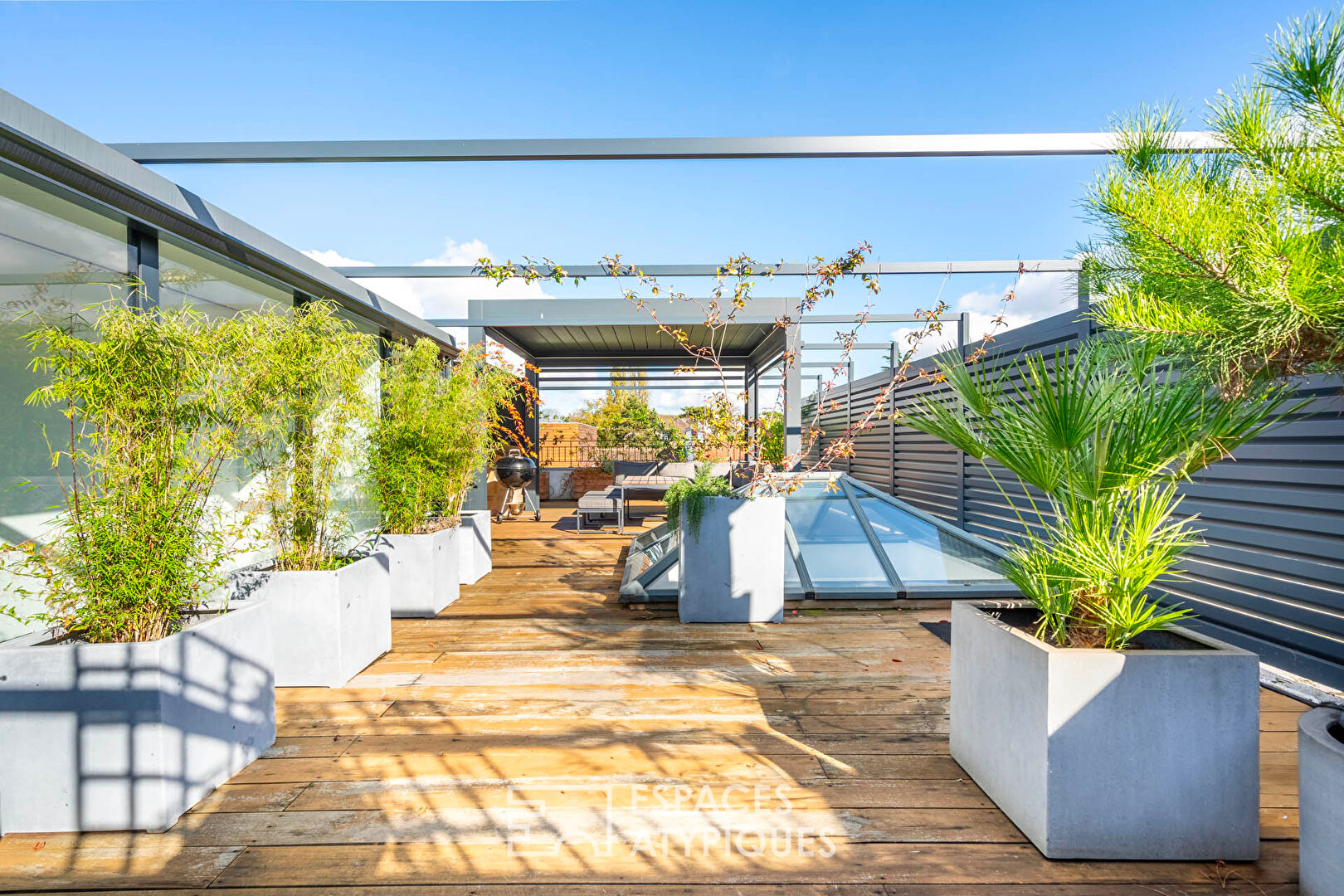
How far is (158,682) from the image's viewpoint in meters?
1.81

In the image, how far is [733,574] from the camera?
12.8 ft

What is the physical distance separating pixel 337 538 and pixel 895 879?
2.94 metres

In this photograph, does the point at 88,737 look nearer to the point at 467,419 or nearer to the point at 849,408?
the point at 467,419

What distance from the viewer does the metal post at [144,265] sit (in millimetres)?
2596

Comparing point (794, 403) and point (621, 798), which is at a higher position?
point (794, 403)

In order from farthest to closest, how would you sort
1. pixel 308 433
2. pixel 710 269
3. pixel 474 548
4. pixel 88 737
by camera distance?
pixel 710 269
pixel 474 548
pixel 308 433
pixel 88 737

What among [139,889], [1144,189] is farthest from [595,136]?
[139,889]

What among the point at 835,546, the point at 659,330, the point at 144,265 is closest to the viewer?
the point at 144,265

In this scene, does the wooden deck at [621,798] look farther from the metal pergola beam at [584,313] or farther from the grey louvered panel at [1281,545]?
the metal pergola beam at [584,313]

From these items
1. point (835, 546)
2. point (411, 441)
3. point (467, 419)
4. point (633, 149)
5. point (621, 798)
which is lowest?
point (621, 798)

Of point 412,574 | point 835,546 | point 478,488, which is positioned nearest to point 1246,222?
point 835,546

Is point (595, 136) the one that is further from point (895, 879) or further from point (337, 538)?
point (895, 879)

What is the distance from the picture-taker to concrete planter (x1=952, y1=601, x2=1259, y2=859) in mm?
1598

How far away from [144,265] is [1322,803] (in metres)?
4.27
